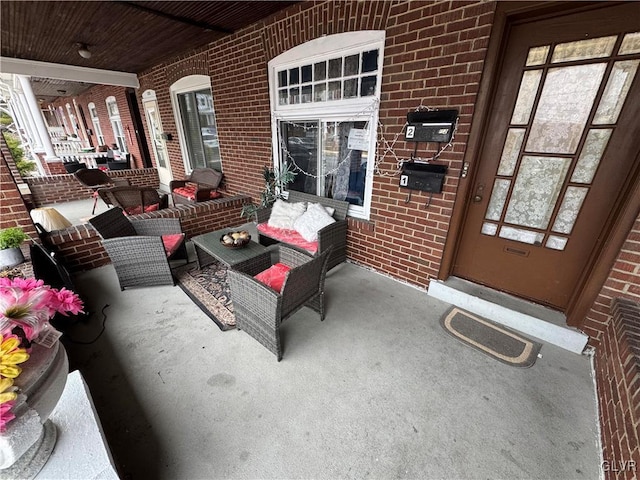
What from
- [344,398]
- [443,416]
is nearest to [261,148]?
[344,398]

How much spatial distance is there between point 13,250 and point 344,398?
2.80 meters

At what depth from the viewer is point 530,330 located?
2129mm

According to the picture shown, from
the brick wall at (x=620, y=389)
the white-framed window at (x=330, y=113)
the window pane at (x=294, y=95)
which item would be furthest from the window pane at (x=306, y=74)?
the brick wall at (x=620, y=389)

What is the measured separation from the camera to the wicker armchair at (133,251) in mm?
2475

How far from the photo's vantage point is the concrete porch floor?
4.37 ft

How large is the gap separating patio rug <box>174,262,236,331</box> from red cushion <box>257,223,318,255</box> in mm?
691

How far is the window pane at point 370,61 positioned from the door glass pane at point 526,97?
1250mm

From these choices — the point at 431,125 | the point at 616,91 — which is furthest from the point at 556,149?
the point at 431,125

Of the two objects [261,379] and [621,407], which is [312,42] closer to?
[261,379]

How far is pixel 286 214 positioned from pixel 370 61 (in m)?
1.86

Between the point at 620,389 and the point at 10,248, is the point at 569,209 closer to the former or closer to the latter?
the point at 620,389

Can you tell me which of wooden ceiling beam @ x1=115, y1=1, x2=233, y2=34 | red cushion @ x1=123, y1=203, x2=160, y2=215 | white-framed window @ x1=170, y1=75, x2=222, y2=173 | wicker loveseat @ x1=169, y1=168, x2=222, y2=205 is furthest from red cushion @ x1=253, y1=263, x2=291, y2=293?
white-framed window @ x1=170, y1=75, x2=222, y2=173

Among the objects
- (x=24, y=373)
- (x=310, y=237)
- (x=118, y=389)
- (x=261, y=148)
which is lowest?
(x=118, y=389)

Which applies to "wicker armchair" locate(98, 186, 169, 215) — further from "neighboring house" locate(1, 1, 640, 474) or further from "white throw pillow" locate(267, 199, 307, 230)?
"neighboring house" locate(1, 1, 640, 474)
